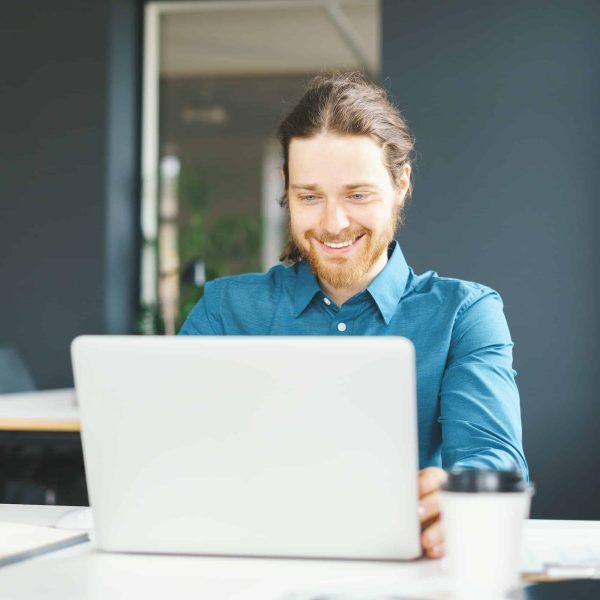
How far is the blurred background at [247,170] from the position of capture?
162 inches

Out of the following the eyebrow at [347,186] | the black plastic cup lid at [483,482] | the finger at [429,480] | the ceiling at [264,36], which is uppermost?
the ceiling at [264,36]

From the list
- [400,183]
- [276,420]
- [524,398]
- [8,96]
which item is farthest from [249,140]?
[276,420]

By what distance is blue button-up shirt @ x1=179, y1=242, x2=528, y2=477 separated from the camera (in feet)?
5.16

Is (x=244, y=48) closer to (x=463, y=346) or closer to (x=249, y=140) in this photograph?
(x=249, y=140)

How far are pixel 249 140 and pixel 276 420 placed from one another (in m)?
4.39

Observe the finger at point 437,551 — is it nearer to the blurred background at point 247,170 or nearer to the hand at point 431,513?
the hand at point 431,513

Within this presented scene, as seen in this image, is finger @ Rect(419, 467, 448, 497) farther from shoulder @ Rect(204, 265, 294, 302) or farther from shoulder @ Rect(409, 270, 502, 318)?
shoulder @ Rect(204, 265, 294, 302)

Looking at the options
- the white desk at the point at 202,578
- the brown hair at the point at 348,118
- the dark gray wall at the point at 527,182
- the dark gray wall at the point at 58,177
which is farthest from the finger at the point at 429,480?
the dark gray wall at the point at 58,177

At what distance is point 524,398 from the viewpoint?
4129mm

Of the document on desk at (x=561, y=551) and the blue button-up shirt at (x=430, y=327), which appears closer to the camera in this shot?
the document on desk at (x=561, y=551)

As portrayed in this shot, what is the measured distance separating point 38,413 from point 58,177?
202 cm

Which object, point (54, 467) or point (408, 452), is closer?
point (408, 452)

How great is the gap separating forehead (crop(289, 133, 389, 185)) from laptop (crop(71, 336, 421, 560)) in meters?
0.79

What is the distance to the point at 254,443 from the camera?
102 cm
